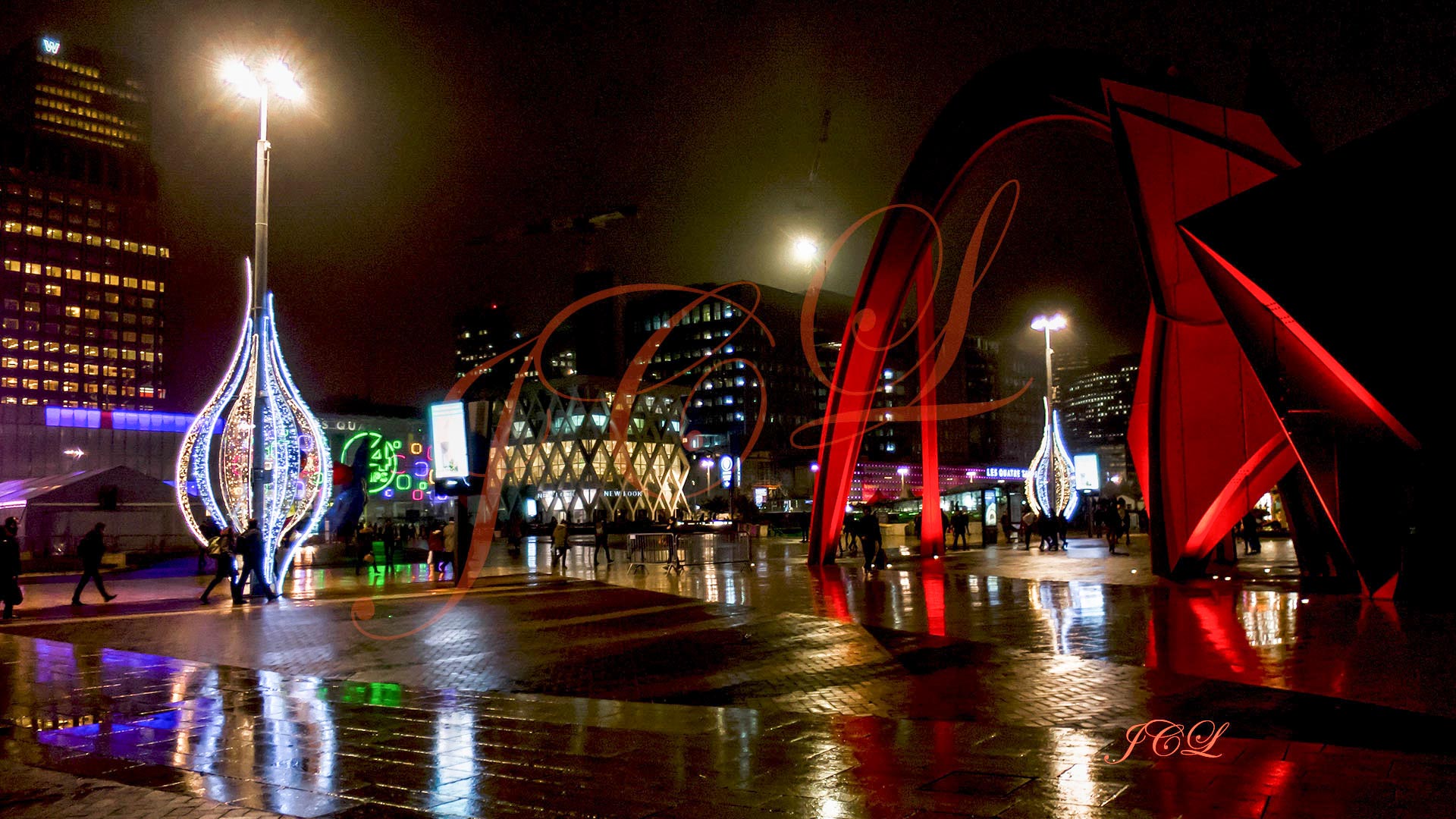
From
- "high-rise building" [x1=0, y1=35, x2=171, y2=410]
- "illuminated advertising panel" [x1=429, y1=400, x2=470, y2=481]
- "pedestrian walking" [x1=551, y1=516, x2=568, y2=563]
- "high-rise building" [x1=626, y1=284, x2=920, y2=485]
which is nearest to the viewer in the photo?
"illuminated advertising panel" [x1=429, y1=400, x2=470, y2=481]

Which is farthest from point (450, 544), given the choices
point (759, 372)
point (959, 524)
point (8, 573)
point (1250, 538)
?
point (759, 372)

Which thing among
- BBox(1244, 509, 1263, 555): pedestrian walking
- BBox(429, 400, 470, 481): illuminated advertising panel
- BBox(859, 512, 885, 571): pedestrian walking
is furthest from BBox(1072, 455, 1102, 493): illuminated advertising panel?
BBox(429, 400, 470, 481): illuminated advertising panel

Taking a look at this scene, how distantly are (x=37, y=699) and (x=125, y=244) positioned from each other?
460 ft

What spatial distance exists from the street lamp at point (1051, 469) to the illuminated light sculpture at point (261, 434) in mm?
27001

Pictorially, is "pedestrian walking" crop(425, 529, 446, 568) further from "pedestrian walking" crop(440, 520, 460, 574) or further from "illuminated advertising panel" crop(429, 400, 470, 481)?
"illuminated advertising panel" crop(429, 400, 470, 481)

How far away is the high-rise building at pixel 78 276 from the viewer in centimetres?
11669

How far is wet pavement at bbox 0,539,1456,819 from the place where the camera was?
5469mm

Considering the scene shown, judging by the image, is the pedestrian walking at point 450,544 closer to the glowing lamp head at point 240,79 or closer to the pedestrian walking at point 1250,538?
the glowing lamp head at point 240,79

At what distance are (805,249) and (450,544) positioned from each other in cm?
1148

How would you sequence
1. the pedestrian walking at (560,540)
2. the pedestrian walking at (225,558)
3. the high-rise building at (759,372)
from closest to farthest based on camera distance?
the pedestrian walking at (225,558) → the pedestrian walking at (560,540) → the high-rise building at (759,372)

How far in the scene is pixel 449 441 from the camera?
2128 centimetres

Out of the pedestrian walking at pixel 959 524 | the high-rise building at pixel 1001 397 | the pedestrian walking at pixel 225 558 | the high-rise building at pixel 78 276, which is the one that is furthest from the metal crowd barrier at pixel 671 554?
the high-rise building at pixel 1001 397

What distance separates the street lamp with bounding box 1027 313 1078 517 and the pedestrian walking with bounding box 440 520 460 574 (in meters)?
22.7

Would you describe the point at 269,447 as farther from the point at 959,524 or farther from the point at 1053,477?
the point at 1053,477
